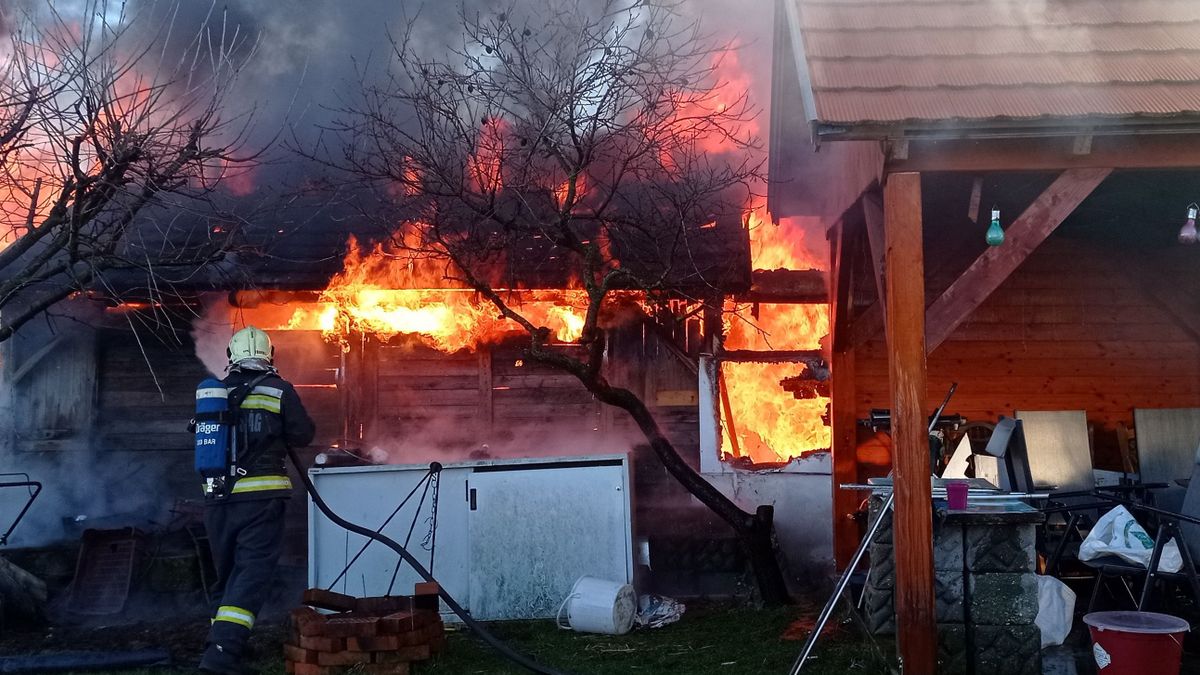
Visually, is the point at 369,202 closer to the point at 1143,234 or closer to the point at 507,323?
the point at 507,323

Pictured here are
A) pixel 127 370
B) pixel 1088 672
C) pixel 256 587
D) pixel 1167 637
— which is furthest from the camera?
pixel 127 370

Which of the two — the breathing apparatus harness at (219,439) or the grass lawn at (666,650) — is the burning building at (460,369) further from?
the breathing apparatus harness at (219,439)

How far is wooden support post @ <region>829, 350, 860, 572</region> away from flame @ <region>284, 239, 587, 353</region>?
8.60 ft

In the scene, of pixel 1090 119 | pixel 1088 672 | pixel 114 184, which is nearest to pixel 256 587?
pixel 114 184

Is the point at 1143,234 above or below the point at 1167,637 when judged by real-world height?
above

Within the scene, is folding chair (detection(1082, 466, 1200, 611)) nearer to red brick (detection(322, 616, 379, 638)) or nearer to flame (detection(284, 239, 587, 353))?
red brick (detection(322, 616, 379, 638))

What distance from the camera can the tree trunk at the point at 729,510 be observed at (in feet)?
29.6

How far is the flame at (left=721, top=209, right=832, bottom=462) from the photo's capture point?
33.9 ft

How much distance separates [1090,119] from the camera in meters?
5.67

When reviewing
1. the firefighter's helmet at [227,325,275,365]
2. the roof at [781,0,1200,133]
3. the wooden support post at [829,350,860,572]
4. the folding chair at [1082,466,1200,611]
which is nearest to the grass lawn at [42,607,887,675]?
the wooden support post at [829,350,860,572]

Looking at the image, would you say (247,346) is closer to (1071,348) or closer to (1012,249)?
(1012,249)

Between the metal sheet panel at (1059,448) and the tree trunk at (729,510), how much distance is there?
8.66 feet

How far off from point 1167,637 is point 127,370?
31.9ft

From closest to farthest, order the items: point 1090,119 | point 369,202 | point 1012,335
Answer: point 1090,119 → point 1012,335 → point 369,202
